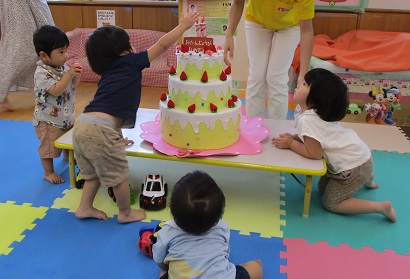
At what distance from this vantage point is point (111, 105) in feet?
7.17

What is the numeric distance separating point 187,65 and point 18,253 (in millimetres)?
1366

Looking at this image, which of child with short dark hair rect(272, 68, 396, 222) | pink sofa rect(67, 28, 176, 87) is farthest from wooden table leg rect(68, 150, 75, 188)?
pink sofa rect(67, 28, 176, 87)

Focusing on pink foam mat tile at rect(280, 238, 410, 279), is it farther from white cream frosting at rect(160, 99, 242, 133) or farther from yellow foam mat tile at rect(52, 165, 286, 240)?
white cream frosting at rect(160, 99, 242, 133)

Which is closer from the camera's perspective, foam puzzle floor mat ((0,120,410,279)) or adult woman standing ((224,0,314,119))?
foam puzzle floor mat ((0,120,410,279))

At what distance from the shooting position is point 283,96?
3.16 m

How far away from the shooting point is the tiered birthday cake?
2.41m

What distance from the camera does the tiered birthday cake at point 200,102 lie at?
2406 millimetres

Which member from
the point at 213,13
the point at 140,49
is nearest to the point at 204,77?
the point at 213,13

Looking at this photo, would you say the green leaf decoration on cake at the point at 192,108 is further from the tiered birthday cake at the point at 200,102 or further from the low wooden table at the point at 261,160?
the low wooden table at the point at 261,160

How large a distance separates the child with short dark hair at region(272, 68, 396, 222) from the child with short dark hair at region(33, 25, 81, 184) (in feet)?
4.71

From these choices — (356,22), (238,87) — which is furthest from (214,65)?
(356,22)

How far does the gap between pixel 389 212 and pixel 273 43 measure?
4.70ft

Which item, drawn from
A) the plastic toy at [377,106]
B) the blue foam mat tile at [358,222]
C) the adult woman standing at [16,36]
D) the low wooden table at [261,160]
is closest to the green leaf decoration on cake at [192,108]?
the low wooden table at [261,160]

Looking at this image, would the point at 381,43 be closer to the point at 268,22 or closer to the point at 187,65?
the point at 268,22
